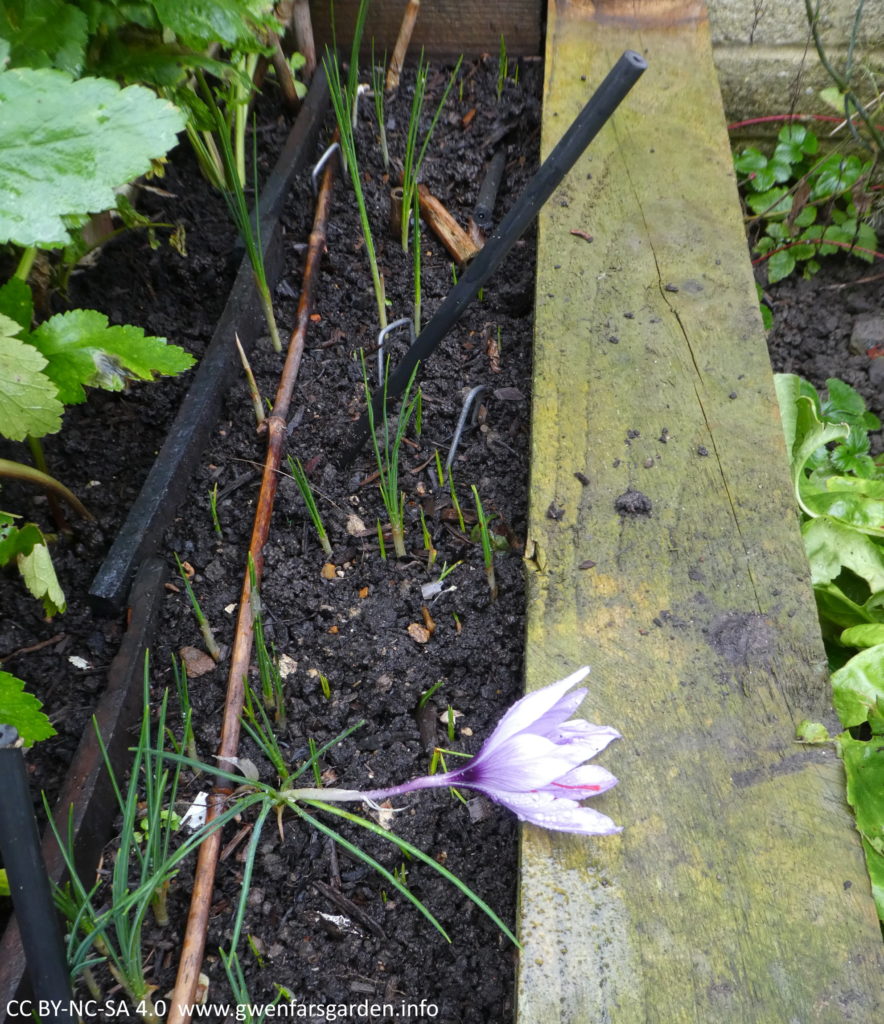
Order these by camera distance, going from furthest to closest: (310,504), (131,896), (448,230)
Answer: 1. (448,230)
2. (310,504)
3. (131,896)

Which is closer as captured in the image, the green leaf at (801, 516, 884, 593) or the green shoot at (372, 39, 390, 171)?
the green leaf at (801, 516, 884, 593)

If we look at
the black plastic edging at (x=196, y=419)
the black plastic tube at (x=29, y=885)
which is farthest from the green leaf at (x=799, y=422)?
the black plastic tube at (x=29, y=885)

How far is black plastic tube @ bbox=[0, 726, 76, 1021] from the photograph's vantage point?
0.71 meters

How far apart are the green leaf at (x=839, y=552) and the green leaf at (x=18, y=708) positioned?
1.21 m

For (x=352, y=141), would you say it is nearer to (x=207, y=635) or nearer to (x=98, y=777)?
(x=207, y=635)

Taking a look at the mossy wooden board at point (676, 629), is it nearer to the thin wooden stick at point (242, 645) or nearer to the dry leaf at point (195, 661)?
the thin wooden stick at point (242, 645)

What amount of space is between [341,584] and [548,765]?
2.04ft

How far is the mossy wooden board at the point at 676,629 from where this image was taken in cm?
93

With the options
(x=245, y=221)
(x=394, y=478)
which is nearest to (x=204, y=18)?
(x=245, y=221)

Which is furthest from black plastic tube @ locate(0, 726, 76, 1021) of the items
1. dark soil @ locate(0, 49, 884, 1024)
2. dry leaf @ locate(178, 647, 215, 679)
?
dry leaf @ locate(178, 647, 215, 679)

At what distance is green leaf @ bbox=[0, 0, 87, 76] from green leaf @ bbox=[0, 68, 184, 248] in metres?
0.25

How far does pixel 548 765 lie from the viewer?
1.01 metres

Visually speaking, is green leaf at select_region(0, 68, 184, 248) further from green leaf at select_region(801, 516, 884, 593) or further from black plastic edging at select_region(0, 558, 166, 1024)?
green leaf at select_region(801, 516, 884, 593)

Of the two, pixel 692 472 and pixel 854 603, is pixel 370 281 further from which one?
pixel 854 603
